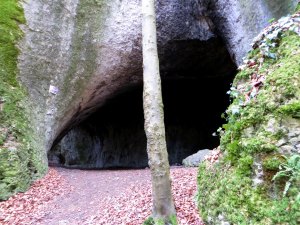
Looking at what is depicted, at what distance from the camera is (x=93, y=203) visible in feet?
20.0

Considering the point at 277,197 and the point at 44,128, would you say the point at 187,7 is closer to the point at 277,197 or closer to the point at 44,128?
the point at 44,128

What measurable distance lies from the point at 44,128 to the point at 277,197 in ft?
26.2

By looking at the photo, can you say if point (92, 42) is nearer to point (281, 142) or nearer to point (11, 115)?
point (11, 115)

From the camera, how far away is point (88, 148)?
19656 mm

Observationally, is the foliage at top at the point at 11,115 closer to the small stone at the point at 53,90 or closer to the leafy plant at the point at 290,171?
the small stone at the point at 53,90

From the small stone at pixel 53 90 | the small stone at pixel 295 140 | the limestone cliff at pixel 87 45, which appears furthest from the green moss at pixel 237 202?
the small stone at pixel 53 90

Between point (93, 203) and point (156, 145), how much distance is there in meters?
2.56

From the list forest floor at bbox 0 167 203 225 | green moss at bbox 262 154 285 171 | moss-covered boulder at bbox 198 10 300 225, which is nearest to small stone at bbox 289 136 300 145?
moss-covered boulder at bbox 198 10 300 225

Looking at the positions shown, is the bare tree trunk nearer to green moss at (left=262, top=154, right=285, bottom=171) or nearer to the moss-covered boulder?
the moss-covered boulder

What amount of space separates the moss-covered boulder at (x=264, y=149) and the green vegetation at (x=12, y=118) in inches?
191

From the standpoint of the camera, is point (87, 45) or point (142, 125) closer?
point (87, 45)

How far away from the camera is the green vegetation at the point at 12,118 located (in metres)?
6.91

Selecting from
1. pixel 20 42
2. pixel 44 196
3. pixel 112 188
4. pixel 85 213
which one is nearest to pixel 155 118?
pixel 85 213

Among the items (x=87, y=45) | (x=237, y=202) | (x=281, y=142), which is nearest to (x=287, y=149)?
(x=281, y=142)
